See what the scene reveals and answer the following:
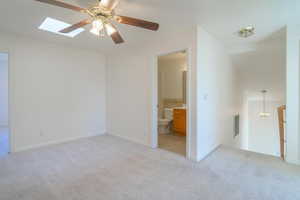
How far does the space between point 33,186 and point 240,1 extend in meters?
3.44

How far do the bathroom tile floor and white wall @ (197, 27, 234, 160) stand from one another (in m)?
0.54

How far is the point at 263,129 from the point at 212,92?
3.91m

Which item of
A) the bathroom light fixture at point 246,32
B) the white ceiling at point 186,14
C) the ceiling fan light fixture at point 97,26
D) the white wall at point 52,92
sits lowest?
the white wall at point 52,92

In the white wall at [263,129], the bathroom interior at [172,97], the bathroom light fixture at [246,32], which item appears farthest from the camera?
the white wall at [263,129]

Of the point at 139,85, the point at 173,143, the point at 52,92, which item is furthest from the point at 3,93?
the point at 173,143

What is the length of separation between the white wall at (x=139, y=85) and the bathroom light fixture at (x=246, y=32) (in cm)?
89

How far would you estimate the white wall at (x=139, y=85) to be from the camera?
274 centimetres

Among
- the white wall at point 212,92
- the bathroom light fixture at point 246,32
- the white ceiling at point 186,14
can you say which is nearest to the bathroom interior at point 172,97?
the white wall at point 212,92

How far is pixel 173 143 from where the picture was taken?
368 cm

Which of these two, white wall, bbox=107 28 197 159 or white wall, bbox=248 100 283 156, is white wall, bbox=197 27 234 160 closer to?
white wall, bbox=107 28 197 159

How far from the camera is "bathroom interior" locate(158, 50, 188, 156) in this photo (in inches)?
170

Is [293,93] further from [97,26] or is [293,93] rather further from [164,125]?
[97,26]

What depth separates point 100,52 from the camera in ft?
14.3

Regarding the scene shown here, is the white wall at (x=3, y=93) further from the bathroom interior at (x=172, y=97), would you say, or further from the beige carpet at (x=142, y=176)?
the bathroom interior at (x=172, y=97)
